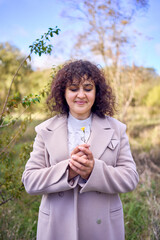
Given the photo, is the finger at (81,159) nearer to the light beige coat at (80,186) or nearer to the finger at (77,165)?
the finger at (77,165)

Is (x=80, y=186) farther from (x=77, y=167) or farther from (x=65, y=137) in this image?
(x=65, y=137)

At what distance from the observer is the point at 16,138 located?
231 centimetres

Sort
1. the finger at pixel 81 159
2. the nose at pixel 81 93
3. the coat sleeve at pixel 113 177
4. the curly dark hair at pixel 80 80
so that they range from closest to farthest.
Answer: the finger at pixel 81 159, the coat sleeve at pixel 113 177, the nose at pixel 81 93, the curly dark hair at pixel 80 80

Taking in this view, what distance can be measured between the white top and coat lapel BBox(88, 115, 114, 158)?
52mm

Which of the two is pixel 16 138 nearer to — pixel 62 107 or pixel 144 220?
pixel 62 107

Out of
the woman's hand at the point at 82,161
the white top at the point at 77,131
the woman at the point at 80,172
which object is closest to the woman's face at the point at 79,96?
the woman at the point at 80,172

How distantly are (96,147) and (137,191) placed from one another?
2689 millimetres

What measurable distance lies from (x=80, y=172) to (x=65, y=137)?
1.21ft

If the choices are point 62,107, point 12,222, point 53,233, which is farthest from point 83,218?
point 12,222

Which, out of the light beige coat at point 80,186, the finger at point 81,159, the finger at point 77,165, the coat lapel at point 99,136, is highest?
the coat lapel at point 99,136

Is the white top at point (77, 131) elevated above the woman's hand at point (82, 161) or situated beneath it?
elevated above

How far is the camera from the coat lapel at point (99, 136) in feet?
5.53

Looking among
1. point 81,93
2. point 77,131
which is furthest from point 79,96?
point 77,131

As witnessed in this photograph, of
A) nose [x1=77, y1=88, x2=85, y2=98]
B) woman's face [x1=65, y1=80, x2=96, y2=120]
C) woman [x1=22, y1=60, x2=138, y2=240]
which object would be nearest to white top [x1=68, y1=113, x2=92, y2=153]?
woman [x1=22, y1=60, x2=138, y2=240]
